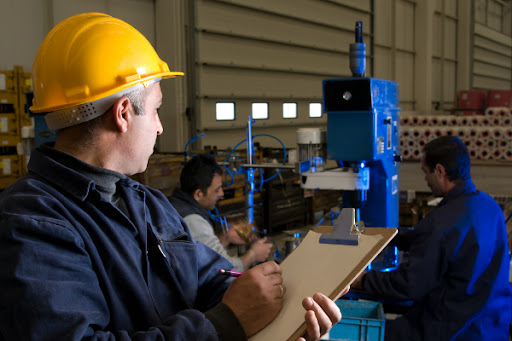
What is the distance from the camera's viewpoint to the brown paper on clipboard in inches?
37.4

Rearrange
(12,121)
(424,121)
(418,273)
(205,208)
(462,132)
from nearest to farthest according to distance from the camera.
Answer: (418,273)
(205,208)
(462,132)
(12,121)
(424,121)

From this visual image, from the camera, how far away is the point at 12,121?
5008mm

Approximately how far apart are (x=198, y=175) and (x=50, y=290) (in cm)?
188

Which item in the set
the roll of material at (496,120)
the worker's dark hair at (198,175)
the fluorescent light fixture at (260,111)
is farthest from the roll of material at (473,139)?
the fluorescent light fixture at (260,111)

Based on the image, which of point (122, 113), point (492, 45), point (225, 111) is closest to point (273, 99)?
point (225, 111)

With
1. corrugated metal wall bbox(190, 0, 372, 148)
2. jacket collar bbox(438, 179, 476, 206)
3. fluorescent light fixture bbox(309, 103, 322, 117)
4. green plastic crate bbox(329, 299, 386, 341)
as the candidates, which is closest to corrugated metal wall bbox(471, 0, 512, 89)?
A: corrugated metal wall bbox(190, 0, 372, 148)

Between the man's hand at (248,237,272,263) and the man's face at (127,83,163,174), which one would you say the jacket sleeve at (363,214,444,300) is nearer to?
the man's hand at (248,237,272,263)

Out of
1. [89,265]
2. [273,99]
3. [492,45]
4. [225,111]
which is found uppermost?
[492,45]

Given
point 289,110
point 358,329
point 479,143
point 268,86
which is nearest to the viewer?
point 358,329

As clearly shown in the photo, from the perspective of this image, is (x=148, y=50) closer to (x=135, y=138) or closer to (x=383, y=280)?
(x=135, y=138)

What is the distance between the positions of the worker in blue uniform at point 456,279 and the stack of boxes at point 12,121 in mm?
4092

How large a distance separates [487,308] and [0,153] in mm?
4646

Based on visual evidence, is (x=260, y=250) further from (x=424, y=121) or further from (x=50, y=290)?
(x=424, y=121)

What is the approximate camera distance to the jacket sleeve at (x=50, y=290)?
760 millimetres
